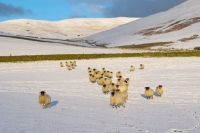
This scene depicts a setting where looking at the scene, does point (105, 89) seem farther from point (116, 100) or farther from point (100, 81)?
point (116, 100)

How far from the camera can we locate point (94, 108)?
13.4m

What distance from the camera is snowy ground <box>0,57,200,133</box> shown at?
10.4 m

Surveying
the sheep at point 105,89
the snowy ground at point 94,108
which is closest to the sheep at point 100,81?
the snowy ground at point 94,108

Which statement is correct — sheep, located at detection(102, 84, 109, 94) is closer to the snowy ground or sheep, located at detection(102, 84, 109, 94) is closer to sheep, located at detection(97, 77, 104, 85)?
the snowy ground

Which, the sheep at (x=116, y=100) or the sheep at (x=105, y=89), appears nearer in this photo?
the sheep at (x=116, y=100)

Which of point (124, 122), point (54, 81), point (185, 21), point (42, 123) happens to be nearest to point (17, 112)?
point (42, 123)

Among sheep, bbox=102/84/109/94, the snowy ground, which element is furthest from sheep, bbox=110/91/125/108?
sheep, bbox=102/84/109/94

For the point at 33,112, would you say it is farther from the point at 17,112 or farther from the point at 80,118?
the point at 80,118

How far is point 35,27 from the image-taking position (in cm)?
17538

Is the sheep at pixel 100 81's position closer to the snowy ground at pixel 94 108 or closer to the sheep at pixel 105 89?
the snowy ground at pixel 94 108

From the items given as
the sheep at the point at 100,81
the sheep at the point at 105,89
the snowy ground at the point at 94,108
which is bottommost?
the snowy ground at the point at 94,108

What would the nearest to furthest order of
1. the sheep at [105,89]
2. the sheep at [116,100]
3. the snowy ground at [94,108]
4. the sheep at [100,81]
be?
the snowy ground at [94,108] < the sheep at [116,100] < the sheep at [105,89] < the sheep at [100,81]

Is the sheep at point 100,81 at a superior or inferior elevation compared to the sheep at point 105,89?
superior

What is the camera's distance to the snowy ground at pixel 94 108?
10422 mm
